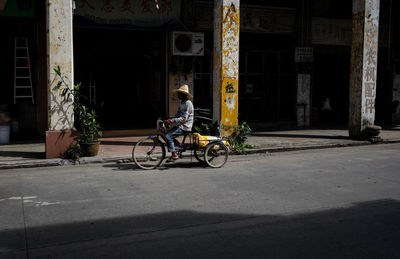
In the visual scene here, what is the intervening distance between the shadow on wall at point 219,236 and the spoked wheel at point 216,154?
141 inches

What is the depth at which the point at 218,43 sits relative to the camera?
37.6 feet

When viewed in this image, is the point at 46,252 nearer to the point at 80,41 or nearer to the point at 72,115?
the point at 72,115

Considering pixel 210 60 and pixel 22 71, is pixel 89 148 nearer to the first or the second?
pixel 22 71

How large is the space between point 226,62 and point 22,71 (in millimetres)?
6778

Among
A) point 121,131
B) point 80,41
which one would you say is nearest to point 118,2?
point 80,41

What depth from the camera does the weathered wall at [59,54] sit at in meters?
9.72

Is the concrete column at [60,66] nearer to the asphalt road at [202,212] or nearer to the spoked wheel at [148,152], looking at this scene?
the asphalt road at [202,212]

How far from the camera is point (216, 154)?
948cm

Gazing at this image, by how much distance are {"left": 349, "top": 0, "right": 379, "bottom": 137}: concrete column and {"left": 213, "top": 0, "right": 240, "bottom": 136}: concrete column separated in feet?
14.8

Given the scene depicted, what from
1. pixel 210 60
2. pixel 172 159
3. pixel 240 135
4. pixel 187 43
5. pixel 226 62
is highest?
pixel 187 43

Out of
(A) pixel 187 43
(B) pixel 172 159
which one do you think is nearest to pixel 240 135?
(B) pixel 172 159

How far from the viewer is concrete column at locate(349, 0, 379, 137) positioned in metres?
13.3

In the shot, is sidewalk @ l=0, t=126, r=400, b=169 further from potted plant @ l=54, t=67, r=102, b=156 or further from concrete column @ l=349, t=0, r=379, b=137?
concrete column @ l=349, t=0, r=379, b=137

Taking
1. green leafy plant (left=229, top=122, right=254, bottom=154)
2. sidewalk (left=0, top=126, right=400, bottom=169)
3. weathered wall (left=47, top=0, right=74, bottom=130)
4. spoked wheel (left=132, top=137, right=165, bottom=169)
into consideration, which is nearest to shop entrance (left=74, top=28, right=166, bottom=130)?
sidewalk (left=0, top=126, right=400, bottom=169)
